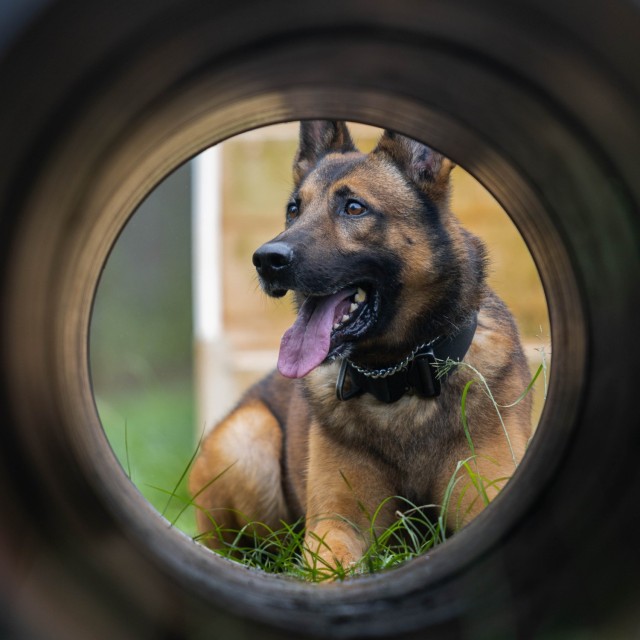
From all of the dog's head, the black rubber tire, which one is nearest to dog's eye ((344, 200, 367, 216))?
the dog's head

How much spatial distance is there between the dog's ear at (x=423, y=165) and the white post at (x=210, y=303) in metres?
3.11

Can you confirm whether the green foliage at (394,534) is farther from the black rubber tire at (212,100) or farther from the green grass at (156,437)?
the black rubber tire at (212,100)

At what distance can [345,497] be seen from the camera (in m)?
2.76

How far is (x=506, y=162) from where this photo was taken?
5.56 feet

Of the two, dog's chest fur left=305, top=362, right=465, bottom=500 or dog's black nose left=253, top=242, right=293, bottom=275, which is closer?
dog's chest fur left=305, top=362, right=465, bottom=500

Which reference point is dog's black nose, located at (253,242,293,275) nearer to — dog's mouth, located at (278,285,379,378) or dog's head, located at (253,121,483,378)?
dog's head, located at (253,121,483,378)

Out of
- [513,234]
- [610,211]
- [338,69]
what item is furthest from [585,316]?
[513,234]

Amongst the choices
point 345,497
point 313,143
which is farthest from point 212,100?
point 313,143

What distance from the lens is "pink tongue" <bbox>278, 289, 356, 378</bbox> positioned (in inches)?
110

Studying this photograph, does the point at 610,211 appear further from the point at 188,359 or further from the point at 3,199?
the point at 188,359

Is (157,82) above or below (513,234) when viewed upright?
below

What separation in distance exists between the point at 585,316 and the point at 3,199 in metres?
0.92

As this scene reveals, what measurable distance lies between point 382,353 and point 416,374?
220 millimetres

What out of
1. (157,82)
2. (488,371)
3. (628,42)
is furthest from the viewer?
(488,371)
